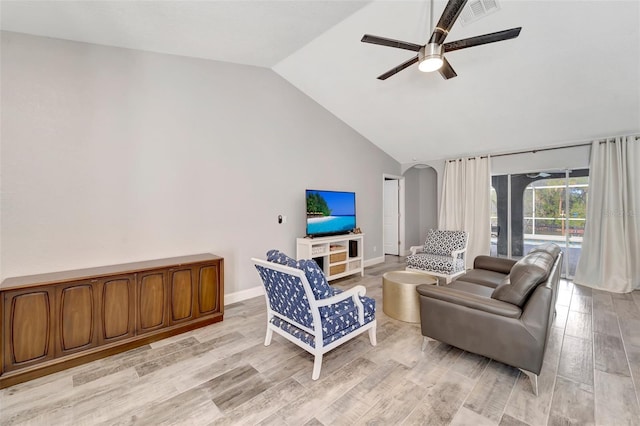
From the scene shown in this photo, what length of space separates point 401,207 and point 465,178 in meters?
1.65

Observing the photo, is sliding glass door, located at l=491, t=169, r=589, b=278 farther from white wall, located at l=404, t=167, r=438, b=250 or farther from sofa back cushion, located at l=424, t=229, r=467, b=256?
white wall, located at l=404, t=167, r=438, b=250

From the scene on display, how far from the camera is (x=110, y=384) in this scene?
6.63 feet

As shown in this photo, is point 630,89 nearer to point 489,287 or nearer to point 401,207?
point 489,287

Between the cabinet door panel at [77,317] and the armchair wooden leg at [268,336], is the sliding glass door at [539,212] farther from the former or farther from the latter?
the cabinet door panel at [77,317]

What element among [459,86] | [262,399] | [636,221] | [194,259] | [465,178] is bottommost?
[262,399]

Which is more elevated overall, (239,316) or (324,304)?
(324,304)

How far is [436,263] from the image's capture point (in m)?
4.11

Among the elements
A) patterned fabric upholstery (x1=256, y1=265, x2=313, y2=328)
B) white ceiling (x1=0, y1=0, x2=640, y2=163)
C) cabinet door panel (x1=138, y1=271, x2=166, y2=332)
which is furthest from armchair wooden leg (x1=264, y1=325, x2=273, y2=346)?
white ceiling (x1=0, y1=0, x2=640, y2=163)

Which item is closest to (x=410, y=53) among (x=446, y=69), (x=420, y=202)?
(x=446, y=69)

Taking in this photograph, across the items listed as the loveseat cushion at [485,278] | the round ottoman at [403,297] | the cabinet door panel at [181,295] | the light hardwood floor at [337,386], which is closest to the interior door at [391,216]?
the loveseat cushion at [485,278]

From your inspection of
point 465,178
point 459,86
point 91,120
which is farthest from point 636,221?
point 91,120

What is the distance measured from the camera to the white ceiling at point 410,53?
2.44m

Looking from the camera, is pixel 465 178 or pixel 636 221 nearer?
pixel 636 221

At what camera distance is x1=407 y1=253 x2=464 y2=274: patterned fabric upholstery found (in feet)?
13.2
